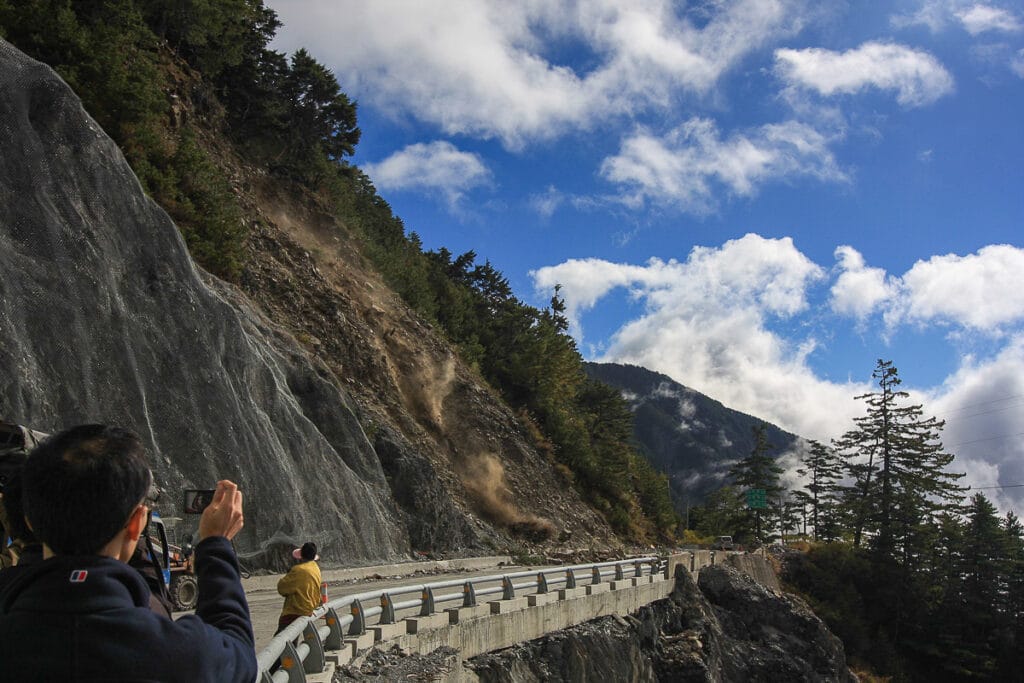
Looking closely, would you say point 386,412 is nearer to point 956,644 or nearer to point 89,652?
point 89,652

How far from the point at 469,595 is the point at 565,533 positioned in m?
27.3

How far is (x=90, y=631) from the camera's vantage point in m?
2.22

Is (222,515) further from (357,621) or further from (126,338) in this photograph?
(126,338)

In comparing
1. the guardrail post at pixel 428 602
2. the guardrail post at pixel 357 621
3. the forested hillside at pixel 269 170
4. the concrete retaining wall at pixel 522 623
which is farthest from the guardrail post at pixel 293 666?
the forested hillside at pixel 269 170

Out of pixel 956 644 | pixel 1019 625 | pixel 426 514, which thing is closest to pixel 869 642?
pixel 956 644

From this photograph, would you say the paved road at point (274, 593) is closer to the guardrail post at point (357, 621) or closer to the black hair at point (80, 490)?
the guardrail post at point (357, 621)

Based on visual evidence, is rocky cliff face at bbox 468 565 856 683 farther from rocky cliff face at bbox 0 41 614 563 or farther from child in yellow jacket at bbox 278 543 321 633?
rocky cliff face at bbox 0 41 614 563

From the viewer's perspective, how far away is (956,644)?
184 ft

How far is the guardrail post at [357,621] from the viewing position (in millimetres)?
9812

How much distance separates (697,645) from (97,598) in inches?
957

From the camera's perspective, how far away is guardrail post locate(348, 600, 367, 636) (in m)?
9.81

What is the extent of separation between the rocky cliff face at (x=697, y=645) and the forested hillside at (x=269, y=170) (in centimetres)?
1715

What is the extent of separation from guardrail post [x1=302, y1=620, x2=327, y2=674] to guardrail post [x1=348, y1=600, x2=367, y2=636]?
6.37 ft

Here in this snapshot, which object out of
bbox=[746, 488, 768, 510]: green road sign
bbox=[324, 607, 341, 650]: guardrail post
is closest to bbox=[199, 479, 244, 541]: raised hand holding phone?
bbox=[324, 607, 341, 650]: guardrail post
